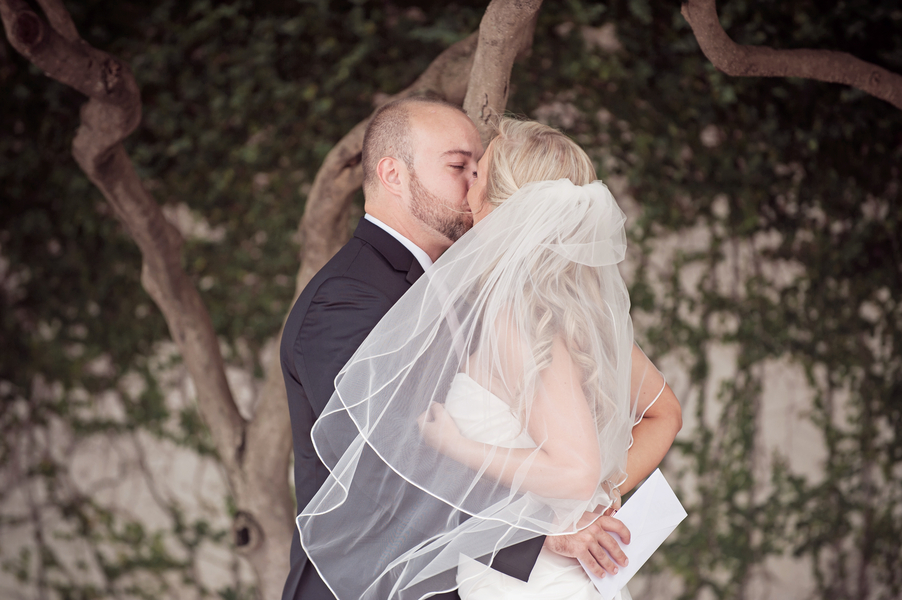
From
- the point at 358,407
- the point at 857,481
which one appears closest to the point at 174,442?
the point at 358,407

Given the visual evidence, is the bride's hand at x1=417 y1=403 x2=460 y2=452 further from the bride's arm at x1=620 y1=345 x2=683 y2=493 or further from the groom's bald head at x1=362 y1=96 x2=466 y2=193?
the groom's bald head at x1=362 y1=96 x2=466 y2=193

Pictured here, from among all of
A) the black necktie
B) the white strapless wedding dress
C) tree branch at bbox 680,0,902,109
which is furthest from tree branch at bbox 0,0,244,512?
tree branch at bbox 680,0,902,109

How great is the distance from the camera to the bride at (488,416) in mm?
1314

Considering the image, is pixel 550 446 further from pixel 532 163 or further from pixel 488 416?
pixel 532 163

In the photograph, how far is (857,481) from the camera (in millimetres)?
3637

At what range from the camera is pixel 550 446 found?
1.30 meters

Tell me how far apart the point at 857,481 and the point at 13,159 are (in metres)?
4.85

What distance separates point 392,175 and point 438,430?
2.27 ft

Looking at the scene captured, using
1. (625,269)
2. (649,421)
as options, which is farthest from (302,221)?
(625,269)

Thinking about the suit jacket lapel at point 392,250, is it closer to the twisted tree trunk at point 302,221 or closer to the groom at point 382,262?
the groom at point 382,262

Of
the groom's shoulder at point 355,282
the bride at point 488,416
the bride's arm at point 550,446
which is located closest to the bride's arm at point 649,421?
the bride at point 488,416

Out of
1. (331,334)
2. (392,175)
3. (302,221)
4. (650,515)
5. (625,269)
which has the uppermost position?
(392,175)

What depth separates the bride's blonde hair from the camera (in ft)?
4.37

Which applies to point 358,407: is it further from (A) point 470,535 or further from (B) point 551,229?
(B) point 551,229
